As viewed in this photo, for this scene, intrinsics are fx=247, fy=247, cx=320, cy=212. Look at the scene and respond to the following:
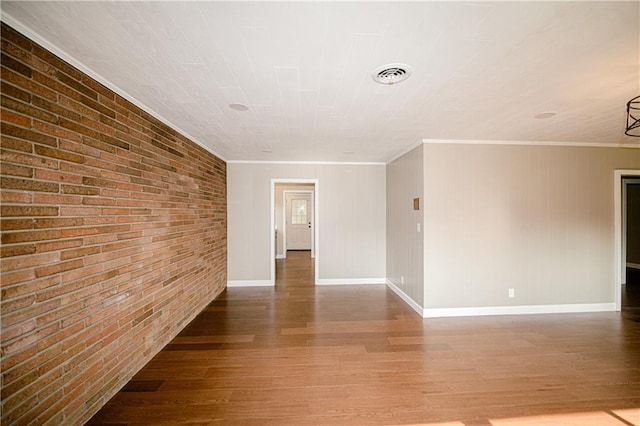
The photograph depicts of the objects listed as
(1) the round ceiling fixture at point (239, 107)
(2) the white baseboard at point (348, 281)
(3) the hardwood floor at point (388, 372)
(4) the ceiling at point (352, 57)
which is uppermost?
(1) the round ceiling fixture at point (239, 107)

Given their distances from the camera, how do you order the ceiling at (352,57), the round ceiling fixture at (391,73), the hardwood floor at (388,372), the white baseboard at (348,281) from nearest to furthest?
the ceiling at (352,57)
the round ceiling fixture at (391,73)
the hardwood floor at (388,372)
the white baseboard at (348,281)

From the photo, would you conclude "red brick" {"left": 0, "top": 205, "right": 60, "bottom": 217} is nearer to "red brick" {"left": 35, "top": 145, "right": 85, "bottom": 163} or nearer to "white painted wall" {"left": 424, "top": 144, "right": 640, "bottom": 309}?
"red brick" {"left": 35, "top": 145, "right": 85, "bottom": 163}

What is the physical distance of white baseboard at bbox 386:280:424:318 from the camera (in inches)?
136

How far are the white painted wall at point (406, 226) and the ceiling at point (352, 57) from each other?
1054 mm

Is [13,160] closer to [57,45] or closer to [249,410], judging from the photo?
[57,45]

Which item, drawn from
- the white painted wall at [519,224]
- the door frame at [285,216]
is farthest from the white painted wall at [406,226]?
the door frame at [285,216]

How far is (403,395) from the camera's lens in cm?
192

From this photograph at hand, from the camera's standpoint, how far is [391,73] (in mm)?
1683

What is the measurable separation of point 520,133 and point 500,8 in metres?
2.52

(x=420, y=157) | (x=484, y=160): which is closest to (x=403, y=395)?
(x=420, y=157)

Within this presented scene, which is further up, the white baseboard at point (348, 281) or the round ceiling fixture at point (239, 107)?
the round ceiling fixture at point (239, 107)

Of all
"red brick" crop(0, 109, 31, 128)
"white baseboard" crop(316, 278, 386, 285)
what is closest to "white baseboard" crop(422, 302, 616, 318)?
"white baseboard" crop(316, 278, 386, 285)

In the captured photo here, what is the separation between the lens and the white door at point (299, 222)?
9.03m

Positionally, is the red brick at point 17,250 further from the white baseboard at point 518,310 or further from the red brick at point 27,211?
the white baseboard at point 518,310
